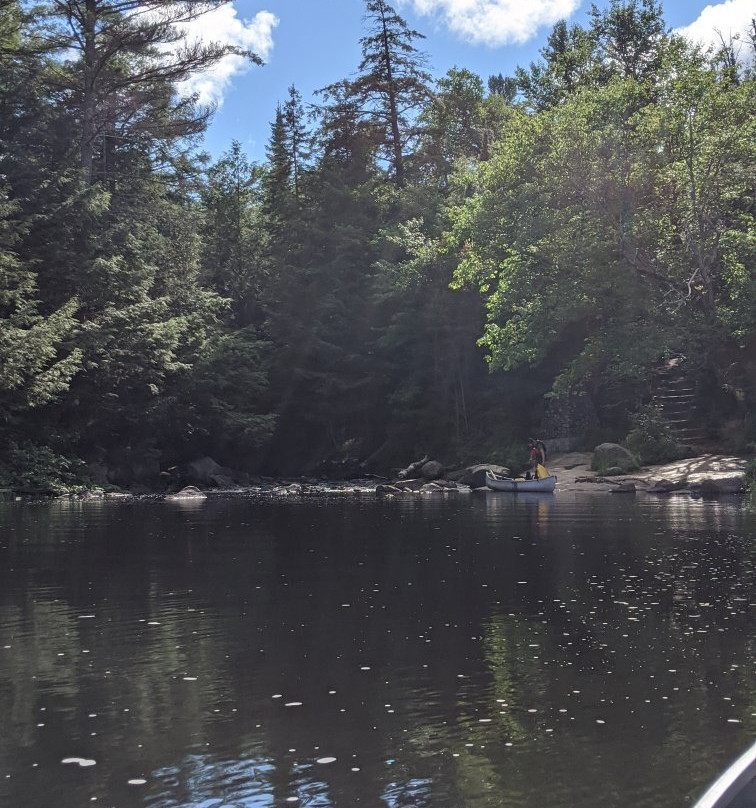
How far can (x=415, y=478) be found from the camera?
4375 centimetres

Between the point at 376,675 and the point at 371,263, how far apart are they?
4264 centimetres

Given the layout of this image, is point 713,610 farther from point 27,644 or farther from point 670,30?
point 670,30

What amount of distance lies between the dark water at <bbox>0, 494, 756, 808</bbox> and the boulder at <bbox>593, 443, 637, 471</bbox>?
20418mm

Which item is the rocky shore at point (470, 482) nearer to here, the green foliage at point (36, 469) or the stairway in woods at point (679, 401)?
the green foliage at point (36, 469)

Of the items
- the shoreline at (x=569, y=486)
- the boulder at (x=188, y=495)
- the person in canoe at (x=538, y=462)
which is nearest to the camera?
the shoreline at (x=569, y=486)

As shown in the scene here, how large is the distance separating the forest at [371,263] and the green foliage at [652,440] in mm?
217

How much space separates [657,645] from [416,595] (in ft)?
12.8

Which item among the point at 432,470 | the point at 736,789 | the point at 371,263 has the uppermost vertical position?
the point at 371,263

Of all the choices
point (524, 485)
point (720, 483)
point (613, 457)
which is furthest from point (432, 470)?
point (720, 483)

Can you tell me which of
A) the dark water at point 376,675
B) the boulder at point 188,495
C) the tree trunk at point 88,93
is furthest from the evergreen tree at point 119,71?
the dark water at point 376,675

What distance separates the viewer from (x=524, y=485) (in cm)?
3412

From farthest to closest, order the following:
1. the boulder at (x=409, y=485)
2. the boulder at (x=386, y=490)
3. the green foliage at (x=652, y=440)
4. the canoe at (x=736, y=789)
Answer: the boulder at (x=409, y=485) < the green foliage at (x=652, y=440) < the boulder at (x=386, y=490) < the canoe at (x=736, y=789)

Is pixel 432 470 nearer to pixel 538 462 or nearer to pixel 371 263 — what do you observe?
pixel 538 462

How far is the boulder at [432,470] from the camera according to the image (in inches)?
1687
